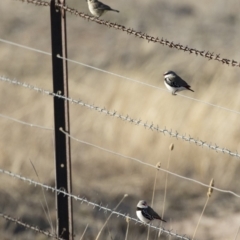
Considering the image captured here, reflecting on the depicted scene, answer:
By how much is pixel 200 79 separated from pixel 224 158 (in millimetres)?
1047

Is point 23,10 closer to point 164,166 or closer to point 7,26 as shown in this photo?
point 7,26

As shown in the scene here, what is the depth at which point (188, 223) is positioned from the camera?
5887mm

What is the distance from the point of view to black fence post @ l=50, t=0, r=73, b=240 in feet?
11.9

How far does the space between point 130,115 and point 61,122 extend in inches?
123

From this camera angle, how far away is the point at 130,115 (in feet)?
22.5

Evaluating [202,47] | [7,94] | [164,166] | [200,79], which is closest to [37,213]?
[164,166]

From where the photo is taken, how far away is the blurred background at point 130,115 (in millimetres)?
6039

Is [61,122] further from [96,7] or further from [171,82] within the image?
[96,7]

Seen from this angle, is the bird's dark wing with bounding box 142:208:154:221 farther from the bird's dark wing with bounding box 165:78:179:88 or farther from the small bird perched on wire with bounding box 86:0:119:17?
the small bird perched on wire with bounding box 86:0:119:17

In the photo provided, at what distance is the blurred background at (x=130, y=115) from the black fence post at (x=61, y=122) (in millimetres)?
1783

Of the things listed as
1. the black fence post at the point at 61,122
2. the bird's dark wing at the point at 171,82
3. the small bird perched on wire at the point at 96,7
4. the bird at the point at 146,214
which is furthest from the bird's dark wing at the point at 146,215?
the small bird perched on wire at the point at 96,7

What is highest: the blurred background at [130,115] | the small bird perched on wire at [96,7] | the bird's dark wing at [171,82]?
the small bird perched on wire at [96,7]

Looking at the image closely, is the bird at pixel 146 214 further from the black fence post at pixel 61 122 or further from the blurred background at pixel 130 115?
the blurred background at pixel 130 115

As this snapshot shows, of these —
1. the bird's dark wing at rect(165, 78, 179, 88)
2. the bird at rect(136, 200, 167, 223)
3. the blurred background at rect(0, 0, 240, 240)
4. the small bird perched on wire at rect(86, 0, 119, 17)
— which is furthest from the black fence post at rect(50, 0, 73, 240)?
the blurred background at rect(0, 0, 240, 240)
